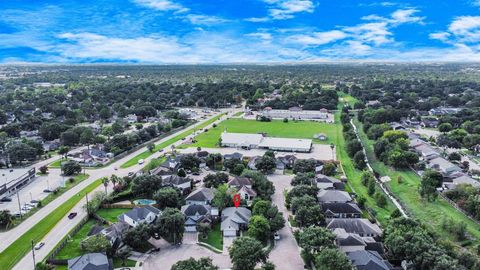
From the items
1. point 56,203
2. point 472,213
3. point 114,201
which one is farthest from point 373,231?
point 56,203

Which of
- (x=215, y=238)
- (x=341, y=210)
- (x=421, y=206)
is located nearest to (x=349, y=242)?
(x=341, y=210)

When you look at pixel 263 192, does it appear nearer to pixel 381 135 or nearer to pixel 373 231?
pixel 373 231

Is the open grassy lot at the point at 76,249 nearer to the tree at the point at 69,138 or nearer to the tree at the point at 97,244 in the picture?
the tree at the point at 97,244

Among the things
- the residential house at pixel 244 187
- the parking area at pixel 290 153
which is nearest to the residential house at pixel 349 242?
Result: the residential house at pixel 244 187

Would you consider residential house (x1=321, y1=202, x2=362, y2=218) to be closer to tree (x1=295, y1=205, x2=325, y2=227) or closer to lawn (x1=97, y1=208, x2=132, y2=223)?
tree (x1=295, y1=205, x2=325, y2=227)

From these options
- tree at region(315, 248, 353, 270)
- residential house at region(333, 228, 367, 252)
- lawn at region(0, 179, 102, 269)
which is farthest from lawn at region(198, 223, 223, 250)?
lawn at region(0, 179, 102, 269)

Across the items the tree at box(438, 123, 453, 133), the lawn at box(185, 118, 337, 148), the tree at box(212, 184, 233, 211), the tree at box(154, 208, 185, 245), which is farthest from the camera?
the tree at box(438, 123, 453, 133)
